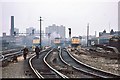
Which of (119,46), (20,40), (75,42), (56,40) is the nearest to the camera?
(119,46)

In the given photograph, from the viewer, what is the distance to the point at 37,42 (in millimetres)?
75875

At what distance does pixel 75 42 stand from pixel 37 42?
10556 mm

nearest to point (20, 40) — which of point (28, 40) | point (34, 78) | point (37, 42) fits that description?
point (28, 40)

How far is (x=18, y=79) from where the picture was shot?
49.7 ft

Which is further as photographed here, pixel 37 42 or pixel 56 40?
pixel 56 40

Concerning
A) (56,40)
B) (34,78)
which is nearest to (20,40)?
(56,40)

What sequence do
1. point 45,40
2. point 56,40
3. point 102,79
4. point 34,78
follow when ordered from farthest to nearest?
point 45,40
point 56,40
point 34,78
point 102,79

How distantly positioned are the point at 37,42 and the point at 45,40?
120 m

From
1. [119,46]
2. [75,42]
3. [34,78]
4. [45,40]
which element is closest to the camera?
[34,78]

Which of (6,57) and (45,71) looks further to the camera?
(6,57)

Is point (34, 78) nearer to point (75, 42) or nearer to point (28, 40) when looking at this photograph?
point (75, 42)

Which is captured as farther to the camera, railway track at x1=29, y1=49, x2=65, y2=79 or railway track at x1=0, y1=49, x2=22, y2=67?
railway track at x1=0, y1=49, x2=22, y2=67

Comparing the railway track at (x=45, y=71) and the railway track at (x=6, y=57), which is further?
the railway track at (x=6, y=57)

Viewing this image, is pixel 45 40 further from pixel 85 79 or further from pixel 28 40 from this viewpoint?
pixel 85 79
